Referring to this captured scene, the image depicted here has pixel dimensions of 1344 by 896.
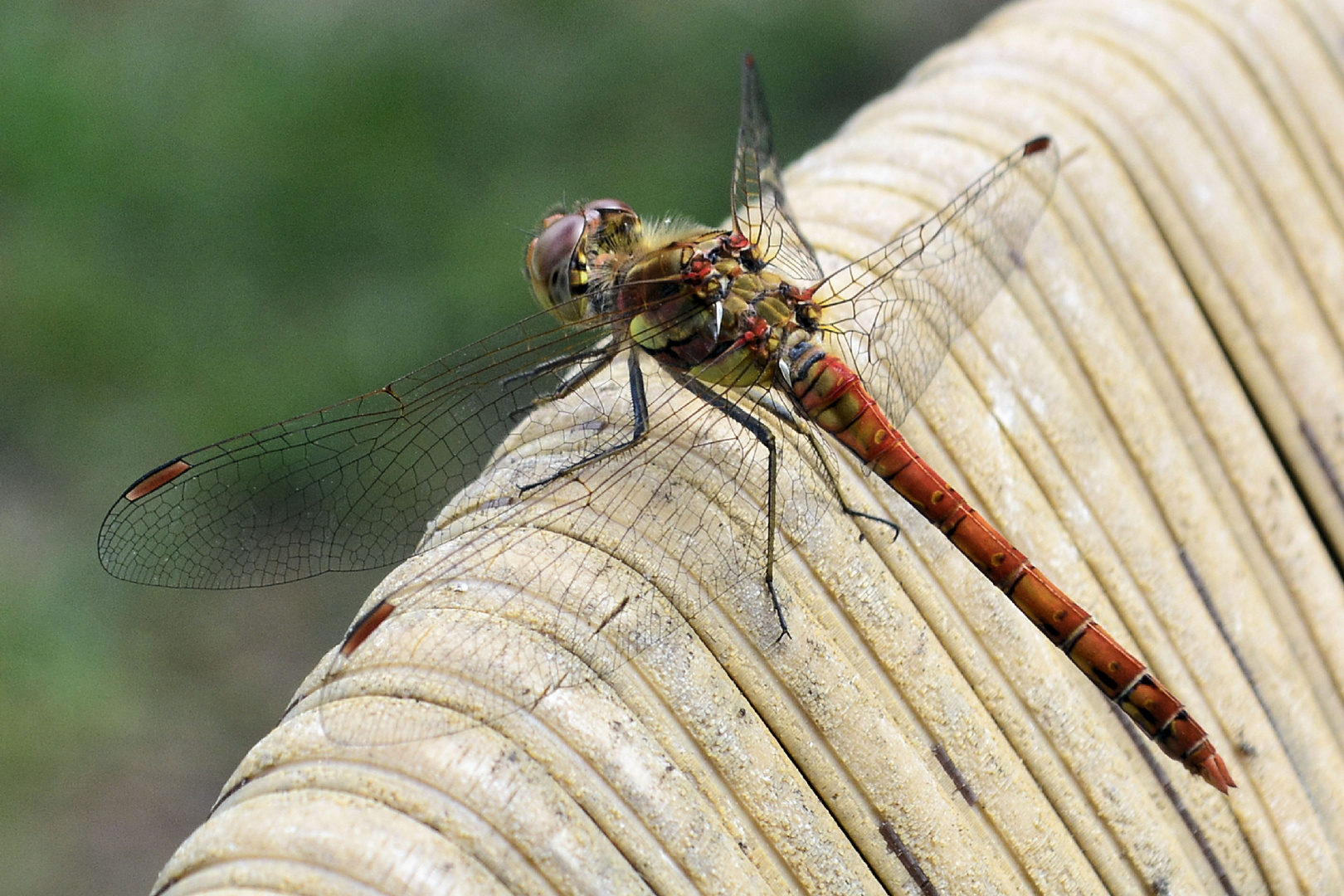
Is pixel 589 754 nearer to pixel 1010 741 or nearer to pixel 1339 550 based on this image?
Result: pixel 1010 741

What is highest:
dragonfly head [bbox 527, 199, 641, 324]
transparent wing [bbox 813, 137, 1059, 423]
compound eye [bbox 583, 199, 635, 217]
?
compound eye [bbox 583, 199, 635, 217]

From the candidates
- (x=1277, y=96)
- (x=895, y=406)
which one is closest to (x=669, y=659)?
(x=895, y=406)

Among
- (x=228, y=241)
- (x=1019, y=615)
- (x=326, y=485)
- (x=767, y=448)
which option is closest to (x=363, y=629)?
(x=326, y=485)

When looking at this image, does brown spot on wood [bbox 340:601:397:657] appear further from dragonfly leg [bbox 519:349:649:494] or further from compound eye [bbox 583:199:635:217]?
compound eye [bbox 583:199:635:217]

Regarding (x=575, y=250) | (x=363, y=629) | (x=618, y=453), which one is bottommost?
(x=363, y=629)

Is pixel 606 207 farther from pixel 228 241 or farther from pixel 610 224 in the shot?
pixel 228 241

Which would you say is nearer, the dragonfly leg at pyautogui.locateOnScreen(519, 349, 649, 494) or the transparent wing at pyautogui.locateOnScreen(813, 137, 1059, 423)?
the dragonfly leg at pyautogui.locateOnScreen(519, 349, 649, 494)

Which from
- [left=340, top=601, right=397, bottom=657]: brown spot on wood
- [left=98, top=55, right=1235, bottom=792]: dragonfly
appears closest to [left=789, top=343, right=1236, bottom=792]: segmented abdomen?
[left=98, top=55, right=1235, bottom=792]: dragonfly
